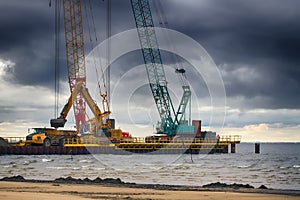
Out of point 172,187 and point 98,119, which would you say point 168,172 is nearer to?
point 172,187

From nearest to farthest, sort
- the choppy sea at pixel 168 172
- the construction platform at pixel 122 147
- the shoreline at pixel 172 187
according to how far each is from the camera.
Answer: the shoreline at pixel 172 187, the choppy sea at pixel 168 172, the construction platform at pixel 122 147

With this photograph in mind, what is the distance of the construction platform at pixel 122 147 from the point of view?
359 ft

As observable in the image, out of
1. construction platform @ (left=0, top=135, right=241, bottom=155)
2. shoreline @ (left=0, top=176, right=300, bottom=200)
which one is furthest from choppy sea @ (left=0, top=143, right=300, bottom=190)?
construction platform @ (left=0, top=135, right=241, bottom=155)

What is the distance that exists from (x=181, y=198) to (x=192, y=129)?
10227 centimetres

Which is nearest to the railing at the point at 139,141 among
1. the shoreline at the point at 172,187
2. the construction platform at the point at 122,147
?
the construction platform at the point at 122,147

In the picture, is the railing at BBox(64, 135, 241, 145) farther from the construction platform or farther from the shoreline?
the shoreline

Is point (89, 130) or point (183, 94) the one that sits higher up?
point (183, 94)

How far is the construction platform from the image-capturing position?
10950cm

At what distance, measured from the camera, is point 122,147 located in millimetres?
115625

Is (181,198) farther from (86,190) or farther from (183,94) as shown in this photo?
(183,94)

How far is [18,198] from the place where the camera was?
1004 inches

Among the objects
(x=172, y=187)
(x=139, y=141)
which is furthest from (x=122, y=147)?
(x=172, y=187)

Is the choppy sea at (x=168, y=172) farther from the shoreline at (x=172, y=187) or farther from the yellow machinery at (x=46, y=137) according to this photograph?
the yellow machinery at (x=46, y=137)

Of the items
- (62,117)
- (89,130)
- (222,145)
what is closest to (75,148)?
(62,117)
